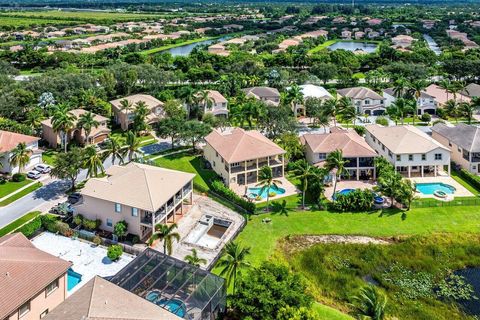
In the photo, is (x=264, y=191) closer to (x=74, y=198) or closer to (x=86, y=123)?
(x=74, y=198)

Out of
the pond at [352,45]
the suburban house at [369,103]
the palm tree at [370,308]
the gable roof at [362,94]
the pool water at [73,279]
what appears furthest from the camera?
the pond at [352,45]

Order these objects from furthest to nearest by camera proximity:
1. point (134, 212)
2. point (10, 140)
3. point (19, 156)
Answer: point (10, 140) < point (19, 156) < point (134, 212)

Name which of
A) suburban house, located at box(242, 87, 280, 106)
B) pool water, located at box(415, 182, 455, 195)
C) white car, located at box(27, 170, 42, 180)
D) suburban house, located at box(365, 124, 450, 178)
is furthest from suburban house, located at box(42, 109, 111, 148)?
pool water, located at box(415, 182, 455, 195)

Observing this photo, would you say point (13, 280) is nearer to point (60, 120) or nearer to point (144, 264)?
point (144, 264)

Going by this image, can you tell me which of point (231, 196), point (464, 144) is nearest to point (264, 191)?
point (231, 196)

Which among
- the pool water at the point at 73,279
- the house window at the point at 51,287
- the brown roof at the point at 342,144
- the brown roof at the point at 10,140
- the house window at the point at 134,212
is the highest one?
the brown roof at the point at 10,140

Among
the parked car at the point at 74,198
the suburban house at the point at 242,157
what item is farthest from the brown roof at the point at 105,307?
the suburban house at the point at 242,157

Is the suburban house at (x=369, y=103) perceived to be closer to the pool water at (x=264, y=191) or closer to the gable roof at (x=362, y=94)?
the gable roof at (x=362, y=94)
